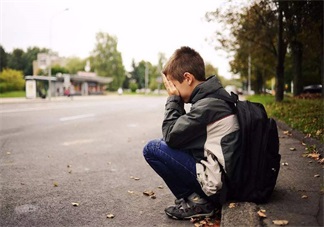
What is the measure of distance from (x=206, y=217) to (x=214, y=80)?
1.32 m

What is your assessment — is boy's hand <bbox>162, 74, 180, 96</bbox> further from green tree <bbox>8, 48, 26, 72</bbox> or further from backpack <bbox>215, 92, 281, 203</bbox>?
green tree <bbox>8, 48, 26, 72</bbox>

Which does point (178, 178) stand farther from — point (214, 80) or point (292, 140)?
point (292, 140)

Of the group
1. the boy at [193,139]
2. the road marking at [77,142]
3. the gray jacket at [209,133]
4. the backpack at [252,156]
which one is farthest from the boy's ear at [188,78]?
the road marking at [77,142]

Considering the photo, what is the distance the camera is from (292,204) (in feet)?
10.7

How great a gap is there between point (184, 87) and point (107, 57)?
9104 centimetres

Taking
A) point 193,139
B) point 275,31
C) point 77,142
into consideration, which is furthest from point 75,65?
point 193,139


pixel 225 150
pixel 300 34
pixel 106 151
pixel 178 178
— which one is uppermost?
pixel 300 34

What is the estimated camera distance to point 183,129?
2.92 meters

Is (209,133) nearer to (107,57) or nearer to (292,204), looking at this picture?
(292,204)

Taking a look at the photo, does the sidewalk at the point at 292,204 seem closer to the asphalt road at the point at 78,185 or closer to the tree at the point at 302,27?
the asphalt road at the point at 78,185

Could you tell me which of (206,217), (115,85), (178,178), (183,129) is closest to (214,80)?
(183,129)

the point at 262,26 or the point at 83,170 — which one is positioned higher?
the point at 262,26

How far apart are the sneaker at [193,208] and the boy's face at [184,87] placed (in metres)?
0.96

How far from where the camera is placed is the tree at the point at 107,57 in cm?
9075
